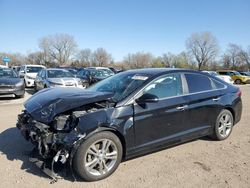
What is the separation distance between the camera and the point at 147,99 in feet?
12.7

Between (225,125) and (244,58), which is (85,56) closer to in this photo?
(244,58)

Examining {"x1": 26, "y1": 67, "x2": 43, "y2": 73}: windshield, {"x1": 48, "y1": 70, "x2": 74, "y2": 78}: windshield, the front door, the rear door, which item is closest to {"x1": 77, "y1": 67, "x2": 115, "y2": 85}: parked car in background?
{"x1": 48, "y1": 70, "x2": 74, "y2": 78}: windshield

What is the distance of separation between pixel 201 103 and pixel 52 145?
284 cm

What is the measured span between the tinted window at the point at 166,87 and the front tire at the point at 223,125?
1.31 metres

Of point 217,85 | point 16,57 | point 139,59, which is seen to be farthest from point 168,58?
point 217,85

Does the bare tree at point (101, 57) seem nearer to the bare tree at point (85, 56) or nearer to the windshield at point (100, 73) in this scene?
the bare tree at point (85, 56)

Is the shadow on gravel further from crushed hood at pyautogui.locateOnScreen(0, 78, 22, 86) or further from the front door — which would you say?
crushed hood at pyautogui.locateOnScreen(0, 78, 22, 86)

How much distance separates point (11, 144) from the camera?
4.90 meters

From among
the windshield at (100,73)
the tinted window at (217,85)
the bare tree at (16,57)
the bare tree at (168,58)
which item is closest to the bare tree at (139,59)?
the bare tree at (168,58)

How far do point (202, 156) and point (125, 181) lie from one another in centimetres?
168

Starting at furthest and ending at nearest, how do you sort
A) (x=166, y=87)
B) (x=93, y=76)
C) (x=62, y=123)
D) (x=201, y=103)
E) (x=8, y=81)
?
1. (x=93, y=76)
2. (x=8, y=81)
3. (x=201, y=103)
4. (x=166, y=87)
5. (x=62, y=123)

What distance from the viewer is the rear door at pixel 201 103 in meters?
4.64

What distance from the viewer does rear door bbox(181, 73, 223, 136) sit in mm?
4637

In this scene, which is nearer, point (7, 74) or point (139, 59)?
point (7, 74)
